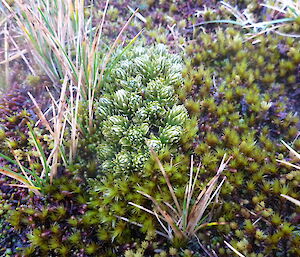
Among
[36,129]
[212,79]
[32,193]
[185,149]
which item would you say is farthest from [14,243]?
[212,79]

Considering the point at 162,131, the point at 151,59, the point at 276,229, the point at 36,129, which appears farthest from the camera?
the point at 151,59

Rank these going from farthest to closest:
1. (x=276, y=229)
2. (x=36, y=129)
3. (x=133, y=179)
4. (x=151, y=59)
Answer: (x=151, y=59) → (x=36, y=129) → (x=133, y=179) → (x=276, y=229)

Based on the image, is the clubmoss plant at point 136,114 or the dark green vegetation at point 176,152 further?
the clubmoss plant at point 136,114

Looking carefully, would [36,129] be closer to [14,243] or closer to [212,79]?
[14,243]

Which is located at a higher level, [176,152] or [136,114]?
[136,114]

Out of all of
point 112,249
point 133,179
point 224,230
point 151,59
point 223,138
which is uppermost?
point 151,59

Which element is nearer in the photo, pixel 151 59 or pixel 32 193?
pixel 32 193

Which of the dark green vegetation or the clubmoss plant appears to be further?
the clubmoss plant

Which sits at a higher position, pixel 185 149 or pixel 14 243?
pixel 185 149
